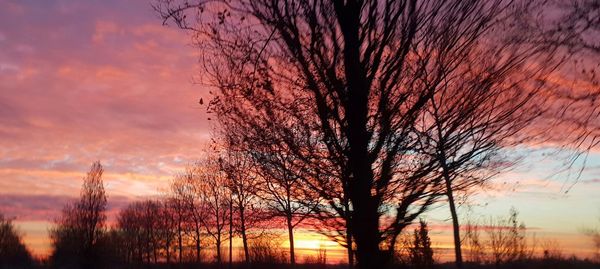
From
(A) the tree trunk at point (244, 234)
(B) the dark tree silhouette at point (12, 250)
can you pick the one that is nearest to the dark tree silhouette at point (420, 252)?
(A) the tree trunk at point (244, 234)

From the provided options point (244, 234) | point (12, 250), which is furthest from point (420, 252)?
point (12, 250)

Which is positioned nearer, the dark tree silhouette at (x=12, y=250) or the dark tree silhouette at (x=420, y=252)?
the dark tree silhouette at (x=420, y=252)

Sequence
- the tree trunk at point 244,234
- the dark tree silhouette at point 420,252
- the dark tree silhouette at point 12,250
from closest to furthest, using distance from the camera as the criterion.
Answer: the dark tree silhouette at point 420,252 < the tree trunk at point 244,234 < the dark tree silhouette at point 12,250

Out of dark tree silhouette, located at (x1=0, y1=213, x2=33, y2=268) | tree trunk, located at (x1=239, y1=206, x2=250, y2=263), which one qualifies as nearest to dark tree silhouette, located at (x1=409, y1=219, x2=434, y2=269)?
tree trunk, located at (x1=239, y1=206, x2=250, y2=263)

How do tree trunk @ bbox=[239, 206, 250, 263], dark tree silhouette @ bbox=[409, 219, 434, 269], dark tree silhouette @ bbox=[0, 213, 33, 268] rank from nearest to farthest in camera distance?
dark tree silhouette @ bbox=[409, 219, 434, 269] < tree trunk @ bbox=[239, 206, 250, 263] < dark tree silhouette @ bbox=[0, 213, 33, 268]

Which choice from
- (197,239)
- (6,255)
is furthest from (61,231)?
(197,239)

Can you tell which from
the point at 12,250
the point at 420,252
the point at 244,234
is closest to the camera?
the point at 420,252

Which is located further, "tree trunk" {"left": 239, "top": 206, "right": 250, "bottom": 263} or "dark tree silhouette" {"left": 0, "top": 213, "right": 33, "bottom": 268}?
"dark tree silhouette" {"left": 0, "top": 213, "right": 33, "bottom": 268}

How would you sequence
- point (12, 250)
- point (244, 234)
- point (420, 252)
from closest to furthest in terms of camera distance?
point (420, 252), point (244, 234), point (12, 250)

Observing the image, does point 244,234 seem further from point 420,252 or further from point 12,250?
point 12,250

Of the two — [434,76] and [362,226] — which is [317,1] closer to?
[434,76]

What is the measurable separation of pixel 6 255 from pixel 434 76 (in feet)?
286

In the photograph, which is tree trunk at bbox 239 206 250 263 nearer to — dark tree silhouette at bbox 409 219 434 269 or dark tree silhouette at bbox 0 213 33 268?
dark tree silhouette at bbox 409 219 434 269

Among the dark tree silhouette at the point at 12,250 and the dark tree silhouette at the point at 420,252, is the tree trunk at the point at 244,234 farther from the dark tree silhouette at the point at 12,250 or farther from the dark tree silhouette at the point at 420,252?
the dark tree silhouette at the point at 12,250
